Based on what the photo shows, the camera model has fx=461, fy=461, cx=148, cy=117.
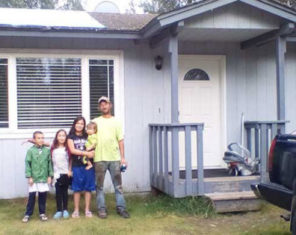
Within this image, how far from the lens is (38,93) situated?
791 cm

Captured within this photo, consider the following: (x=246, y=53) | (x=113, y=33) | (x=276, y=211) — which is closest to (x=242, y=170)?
(x=276, y=211)

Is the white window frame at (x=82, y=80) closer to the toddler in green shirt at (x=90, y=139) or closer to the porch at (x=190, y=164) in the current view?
the porch at (x=190, y=164)

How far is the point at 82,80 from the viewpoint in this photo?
804 centimetres

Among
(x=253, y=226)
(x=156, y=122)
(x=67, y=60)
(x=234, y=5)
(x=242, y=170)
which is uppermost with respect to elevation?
(x=234, y=5)

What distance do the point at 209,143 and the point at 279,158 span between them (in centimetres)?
363

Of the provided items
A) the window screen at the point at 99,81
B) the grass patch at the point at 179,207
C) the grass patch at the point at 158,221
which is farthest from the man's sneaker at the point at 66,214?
the window screen at the point at 99,81

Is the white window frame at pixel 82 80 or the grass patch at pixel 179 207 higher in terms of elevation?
the white window frame at pixel 82 80

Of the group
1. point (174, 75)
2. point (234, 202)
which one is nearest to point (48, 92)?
point (174, 75)

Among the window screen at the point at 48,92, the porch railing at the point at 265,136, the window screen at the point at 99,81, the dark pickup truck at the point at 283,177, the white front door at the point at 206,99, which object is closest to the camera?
the dark pickup truck at the point at 283,177

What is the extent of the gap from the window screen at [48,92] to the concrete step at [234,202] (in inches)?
111

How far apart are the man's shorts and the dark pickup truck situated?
2421mm

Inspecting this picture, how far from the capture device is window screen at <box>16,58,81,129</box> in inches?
309

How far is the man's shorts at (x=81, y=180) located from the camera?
6.55 m

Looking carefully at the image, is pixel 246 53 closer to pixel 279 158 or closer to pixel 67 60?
pixel 67 60
